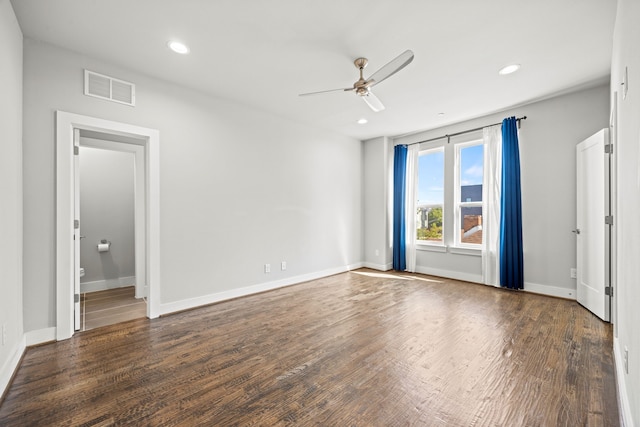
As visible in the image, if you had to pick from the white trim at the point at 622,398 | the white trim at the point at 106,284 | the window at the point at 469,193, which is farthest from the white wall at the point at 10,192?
the window at the point at 469,193

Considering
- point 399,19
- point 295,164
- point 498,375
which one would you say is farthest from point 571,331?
point 295,164

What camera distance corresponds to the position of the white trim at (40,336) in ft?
8.21

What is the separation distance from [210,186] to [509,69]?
3809mm

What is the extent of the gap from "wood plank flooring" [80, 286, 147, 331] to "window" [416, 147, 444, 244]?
190 inches

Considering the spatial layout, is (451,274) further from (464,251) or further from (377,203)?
(377,203)

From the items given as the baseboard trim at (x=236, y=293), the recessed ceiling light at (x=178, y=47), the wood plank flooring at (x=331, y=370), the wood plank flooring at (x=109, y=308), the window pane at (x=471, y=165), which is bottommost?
the wood plank flooring at (x=109, y=308)

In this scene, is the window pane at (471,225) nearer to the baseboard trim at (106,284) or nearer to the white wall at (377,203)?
the white wall at (377,203)

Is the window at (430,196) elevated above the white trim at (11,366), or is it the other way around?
the window at (430,196)

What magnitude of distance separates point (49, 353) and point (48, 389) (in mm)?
667

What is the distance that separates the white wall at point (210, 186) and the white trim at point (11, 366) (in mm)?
253

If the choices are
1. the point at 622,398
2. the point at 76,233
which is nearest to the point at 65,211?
the point at 76,233

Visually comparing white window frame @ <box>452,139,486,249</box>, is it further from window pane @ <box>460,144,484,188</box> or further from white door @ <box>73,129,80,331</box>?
white door @ <box>73,129,80,331</box>

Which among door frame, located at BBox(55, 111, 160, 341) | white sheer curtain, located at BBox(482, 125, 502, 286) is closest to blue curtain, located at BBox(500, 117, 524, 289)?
white sheer curtain, located at BBox(482, 125, 502, 286)

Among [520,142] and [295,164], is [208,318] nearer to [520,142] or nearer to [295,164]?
[295,164]
